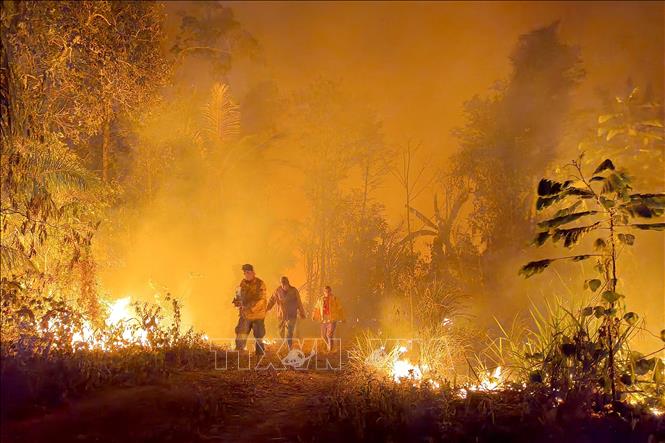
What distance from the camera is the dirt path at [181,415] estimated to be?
6254 mm

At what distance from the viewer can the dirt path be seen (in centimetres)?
625

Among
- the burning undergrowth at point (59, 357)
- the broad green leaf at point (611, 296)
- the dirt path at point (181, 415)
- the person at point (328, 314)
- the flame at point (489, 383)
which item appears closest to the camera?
the dirt path at point (181, 415)

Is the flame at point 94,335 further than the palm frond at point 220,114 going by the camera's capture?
No

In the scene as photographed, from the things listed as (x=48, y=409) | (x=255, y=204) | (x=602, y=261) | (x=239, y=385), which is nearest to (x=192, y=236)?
(x=255, y=204)

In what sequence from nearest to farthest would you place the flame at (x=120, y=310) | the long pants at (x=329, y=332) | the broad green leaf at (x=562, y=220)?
the broad green leaf at (x=562, y=220) < the flame at (x=120, y=310) < the long pants at (x=329, y=332)

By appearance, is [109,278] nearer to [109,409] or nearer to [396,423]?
[109,409]

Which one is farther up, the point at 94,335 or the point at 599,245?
the point at 599,245

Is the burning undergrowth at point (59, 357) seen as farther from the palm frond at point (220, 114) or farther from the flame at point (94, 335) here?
the palm frond at point (220, 114)

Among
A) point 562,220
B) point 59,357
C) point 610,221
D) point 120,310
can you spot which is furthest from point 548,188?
point 120,310

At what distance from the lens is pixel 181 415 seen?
22.6ft

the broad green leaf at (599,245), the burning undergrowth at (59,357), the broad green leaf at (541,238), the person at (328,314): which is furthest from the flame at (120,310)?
the broad green leaf at (599,245)

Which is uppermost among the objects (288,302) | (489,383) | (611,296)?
(288,302)

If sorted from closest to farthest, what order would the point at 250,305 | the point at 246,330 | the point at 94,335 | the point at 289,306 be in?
1. the point at 94,335
2. the point at 250,305
3. the point at 246,330
4. the point at 289,306

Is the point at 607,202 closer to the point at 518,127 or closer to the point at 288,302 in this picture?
the point at 288,302
